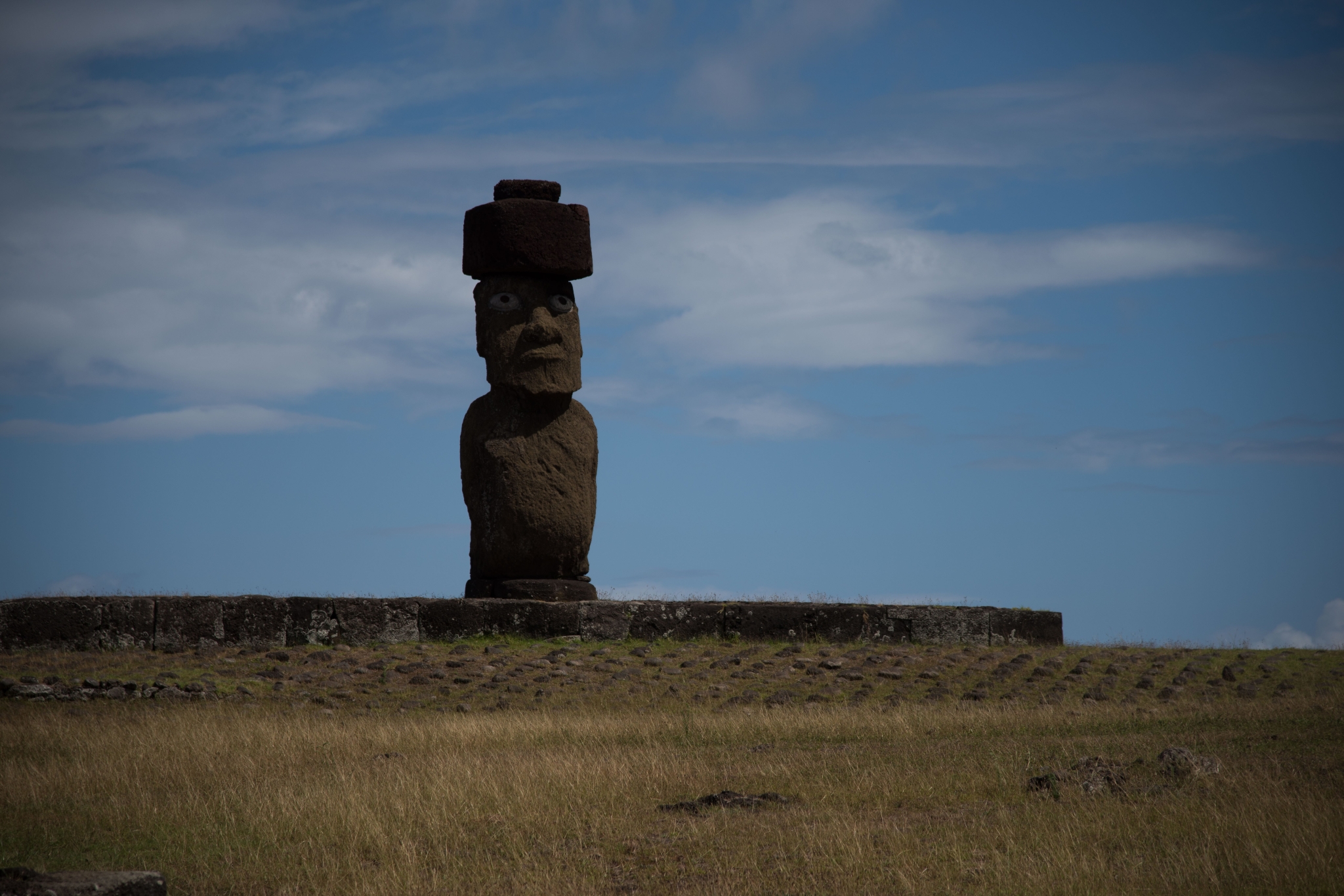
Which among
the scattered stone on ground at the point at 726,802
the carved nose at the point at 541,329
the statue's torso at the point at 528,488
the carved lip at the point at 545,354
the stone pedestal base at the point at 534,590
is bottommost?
the scattered stone on ground at the point at 726,802

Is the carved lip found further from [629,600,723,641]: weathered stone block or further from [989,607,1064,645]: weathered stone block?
[989,607,1064,645]: weathered stone block

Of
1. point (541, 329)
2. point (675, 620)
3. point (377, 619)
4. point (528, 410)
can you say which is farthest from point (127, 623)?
point (675, 620)

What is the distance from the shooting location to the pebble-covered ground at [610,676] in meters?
11.9

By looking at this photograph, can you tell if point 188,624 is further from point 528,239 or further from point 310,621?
point 528,239

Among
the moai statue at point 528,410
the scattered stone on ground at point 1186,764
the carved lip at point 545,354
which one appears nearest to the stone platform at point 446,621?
the moai statue at point 528,410

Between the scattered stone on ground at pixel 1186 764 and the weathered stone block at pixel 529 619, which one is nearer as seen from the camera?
the scattered stone on ground at pixel 1186 764

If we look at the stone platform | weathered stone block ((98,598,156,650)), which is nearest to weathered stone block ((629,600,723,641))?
the stone platform

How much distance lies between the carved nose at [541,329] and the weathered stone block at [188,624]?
15.9 ft

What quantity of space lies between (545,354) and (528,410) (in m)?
0.81

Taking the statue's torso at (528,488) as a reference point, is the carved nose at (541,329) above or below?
above

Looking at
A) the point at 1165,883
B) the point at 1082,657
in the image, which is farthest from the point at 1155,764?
the point at 1082,657

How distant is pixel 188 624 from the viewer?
1420 cm

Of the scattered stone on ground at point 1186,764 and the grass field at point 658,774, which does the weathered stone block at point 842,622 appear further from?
the scattered stone on ground at point 1186,764

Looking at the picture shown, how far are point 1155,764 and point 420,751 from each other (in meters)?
5.34
